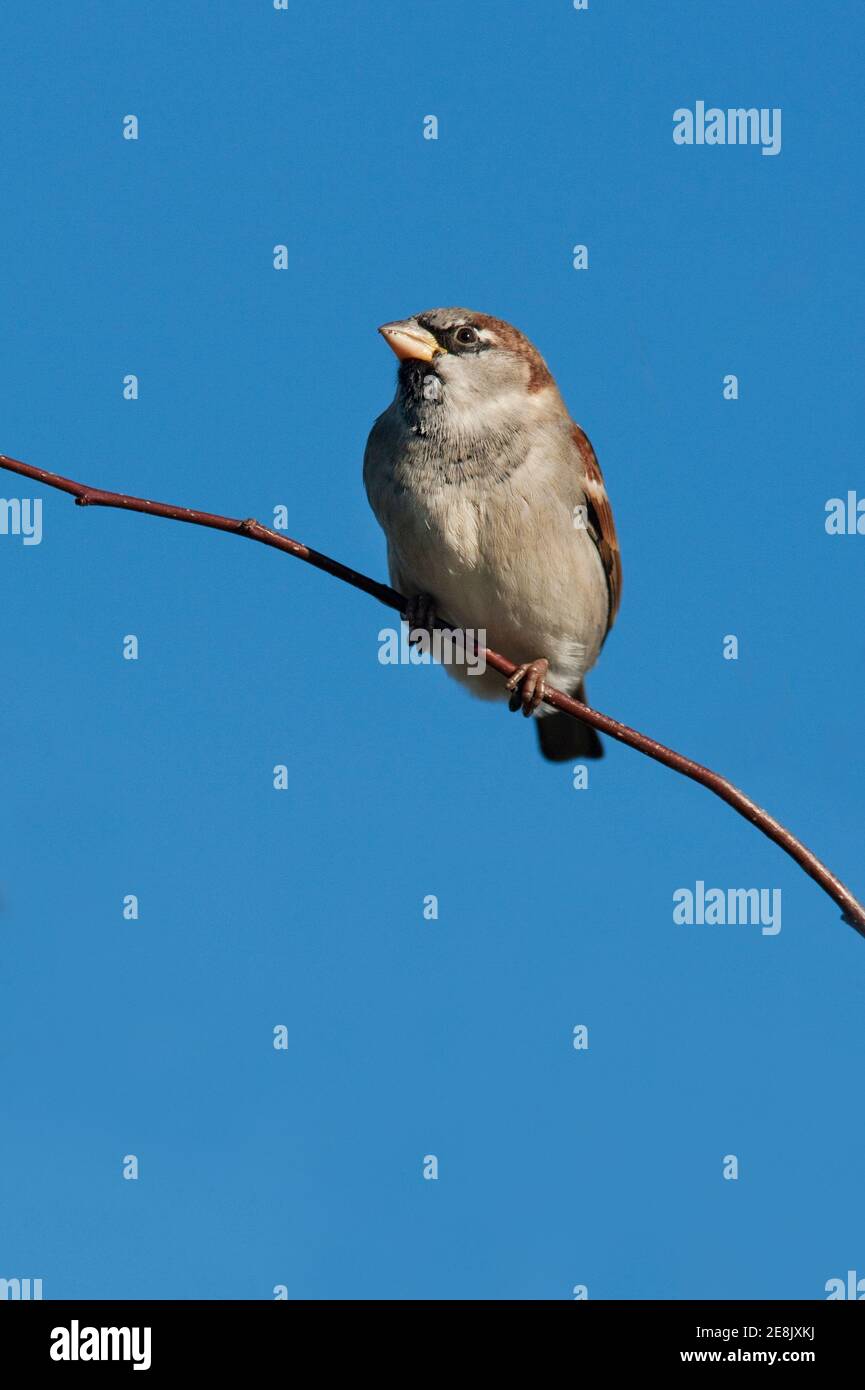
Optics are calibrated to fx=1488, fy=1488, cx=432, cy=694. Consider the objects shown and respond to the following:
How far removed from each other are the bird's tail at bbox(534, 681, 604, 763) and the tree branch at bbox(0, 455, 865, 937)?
3.20m

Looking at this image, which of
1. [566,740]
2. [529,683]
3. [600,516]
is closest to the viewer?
[529,683]

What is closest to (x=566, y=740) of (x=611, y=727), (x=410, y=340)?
(x=410, y=340)

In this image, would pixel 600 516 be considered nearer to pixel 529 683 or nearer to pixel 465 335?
pixel 529 683

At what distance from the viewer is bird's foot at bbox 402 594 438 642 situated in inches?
243

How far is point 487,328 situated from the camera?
599 centimetres

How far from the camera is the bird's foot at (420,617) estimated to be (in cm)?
618

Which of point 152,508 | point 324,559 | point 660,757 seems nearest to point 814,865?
point 660,757

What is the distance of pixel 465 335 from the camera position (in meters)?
5.88

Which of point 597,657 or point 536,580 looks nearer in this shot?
point 536,580

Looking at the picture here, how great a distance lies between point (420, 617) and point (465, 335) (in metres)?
1.15

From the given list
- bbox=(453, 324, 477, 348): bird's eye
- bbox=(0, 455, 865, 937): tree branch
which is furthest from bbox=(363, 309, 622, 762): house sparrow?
bbox=(0, 455, 865, 937): tree branch

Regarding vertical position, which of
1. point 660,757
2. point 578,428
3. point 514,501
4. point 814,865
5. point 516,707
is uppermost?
point 578,428

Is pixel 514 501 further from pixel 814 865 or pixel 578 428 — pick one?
pixel 814 865

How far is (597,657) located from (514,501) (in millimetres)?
1268
